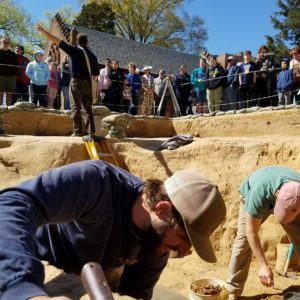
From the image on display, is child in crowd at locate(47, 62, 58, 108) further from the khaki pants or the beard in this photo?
the beard

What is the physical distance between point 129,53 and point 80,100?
1673 cm

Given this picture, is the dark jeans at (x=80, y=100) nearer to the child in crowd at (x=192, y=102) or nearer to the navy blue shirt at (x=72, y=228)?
the child in crowd at (x=192, y=102)

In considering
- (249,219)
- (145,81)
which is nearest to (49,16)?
(145,81)

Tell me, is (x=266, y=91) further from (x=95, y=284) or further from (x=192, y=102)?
(x=95, y=284)

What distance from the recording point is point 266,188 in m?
3.22

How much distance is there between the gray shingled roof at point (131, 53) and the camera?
21486 millimetres

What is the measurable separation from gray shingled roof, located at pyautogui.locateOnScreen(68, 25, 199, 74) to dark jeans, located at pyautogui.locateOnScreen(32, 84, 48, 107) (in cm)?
1073

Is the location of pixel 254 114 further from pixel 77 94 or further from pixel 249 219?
pixel 249 219

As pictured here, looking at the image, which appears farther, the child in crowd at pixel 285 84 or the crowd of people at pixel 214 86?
the crowd of people at pixel 214 86

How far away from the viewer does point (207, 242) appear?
1.70 metres

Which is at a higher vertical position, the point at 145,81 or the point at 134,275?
the point at 145,81

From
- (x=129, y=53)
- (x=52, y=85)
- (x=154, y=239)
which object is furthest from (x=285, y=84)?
(x=129, y=53)

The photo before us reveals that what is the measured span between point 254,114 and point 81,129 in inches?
127

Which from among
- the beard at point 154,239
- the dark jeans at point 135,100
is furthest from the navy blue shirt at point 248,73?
the beard at point 154,239
